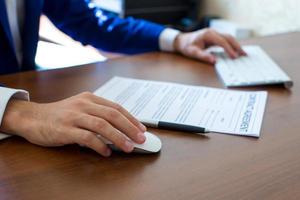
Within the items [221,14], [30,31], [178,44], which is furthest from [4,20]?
[221,14]

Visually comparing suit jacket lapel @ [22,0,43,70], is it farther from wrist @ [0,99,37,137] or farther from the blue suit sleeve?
wrist @ [0,99,37,137]

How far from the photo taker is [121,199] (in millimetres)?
476

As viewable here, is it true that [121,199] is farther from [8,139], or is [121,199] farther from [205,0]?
[205,0]

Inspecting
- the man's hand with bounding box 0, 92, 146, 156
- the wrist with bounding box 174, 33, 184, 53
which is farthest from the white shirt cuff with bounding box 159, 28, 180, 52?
the man's hand with bounding box 0, 92, 146, 156

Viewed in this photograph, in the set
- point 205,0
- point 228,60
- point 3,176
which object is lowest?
point 3,176

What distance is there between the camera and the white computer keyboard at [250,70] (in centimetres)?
85

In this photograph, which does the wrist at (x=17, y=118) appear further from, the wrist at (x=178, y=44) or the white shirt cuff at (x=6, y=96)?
the wrist at (x=178, y=44)

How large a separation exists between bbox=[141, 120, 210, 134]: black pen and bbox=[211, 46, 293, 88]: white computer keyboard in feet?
0.77

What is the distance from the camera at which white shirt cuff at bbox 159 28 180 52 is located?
1.08 m

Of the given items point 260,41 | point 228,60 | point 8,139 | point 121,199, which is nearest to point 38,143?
point 8,139

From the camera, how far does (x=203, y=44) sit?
1076 mm

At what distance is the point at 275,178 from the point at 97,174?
0.75 feet

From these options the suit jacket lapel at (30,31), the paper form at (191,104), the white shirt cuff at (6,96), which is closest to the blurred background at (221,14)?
the suit jacket lapel at (30,31)

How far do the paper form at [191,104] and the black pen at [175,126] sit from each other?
0.05ft
